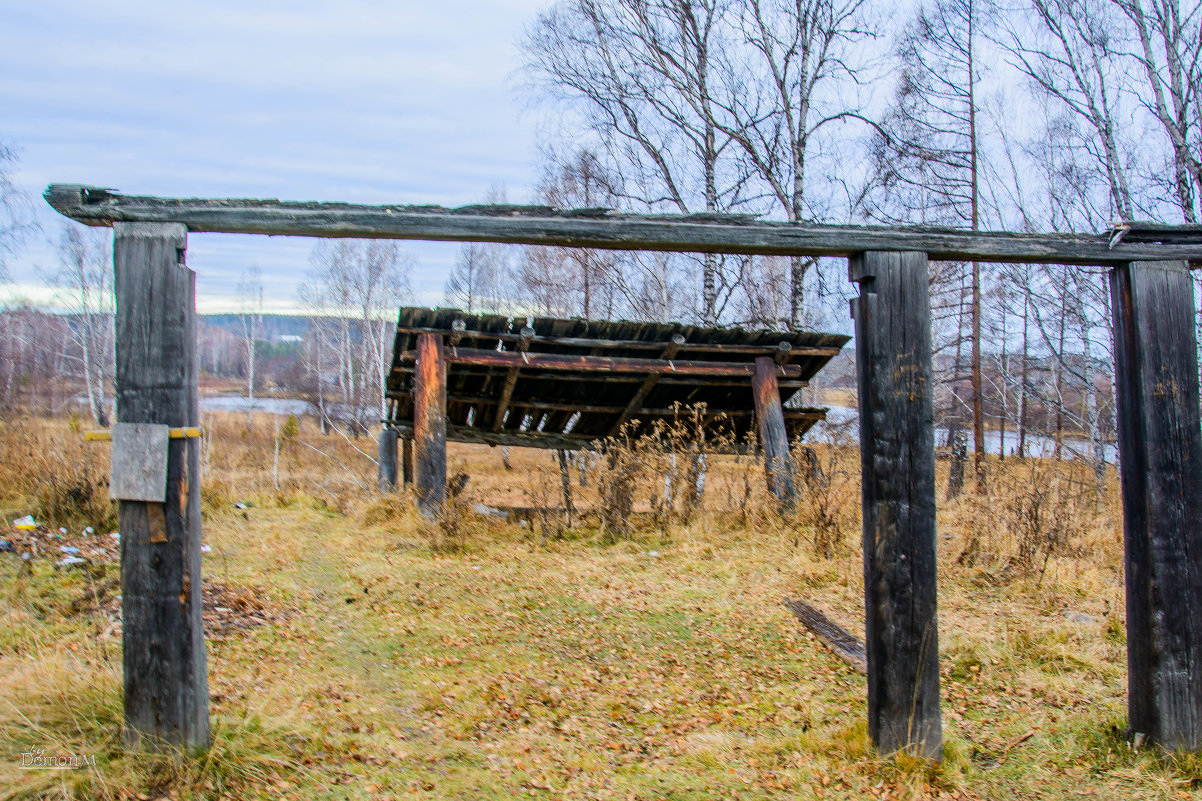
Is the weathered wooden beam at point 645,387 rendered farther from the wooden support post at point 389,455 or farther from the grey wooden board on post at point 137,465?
the grey wooden board on post at point 137,465

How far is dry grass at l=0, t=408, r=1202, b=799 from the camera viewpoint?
134 inches

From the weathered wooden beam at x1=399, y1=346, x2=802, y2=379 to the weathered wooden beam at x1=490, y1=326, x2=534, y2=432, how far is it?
14 cm

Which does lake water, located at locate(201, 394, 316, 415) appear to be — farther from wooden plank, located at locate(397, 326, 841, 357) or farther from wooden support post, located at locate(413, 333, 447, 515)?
wooden plank, located at locate(397, 326, 841, 357)

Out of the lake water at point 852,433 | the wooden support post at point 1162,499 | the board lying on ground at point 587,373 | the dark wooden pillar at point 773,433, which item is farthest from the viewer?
the board lying on ground at point 587,373

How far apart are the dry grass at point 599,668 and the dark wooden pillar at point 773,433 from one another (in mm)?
541

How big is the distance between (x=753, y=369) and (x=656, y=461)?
7.89ft

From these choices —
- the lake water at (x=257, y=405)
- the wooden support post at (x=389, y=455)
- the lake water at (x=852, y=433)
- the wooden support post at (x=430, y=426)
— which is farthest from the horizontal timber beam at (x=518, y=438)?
the lake water at (x=257, y=405)

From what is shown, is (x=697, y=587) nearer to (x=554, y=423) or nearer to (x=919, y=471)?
(x=919, y=471)

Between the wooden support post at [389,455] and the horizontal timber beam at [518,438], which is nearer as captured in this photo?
the horizontal timber beam at [518,438]

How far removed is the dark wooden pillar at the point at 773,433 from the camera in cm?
909

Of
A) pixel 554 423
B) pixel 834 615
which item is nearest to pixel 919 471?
pixel 834 615

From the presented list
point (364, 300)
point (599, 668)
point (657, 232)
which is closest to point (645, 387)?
point (599, 668)

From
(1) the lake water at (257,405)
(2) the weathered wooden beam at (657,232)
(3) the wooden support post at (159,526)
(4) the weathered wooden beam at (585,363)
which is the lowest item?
(3) the wooden support post at (159,526)

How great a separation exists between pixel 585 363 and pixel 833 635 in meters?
5.33
